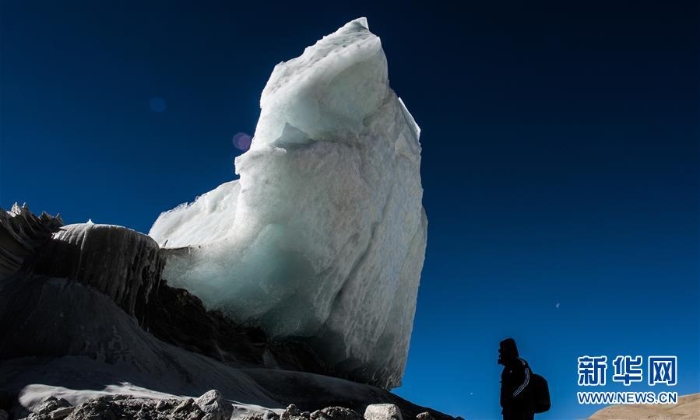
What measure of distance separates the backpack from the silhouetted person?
0.06 meters

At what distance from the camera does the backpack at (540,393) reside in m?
5.94

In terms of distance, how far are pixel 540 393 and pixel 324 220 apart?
6.63 metres

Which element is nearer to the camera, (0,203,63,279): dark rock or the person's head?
the person's head

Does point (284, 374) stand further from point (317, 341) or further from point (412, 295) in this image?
point (412, 295)

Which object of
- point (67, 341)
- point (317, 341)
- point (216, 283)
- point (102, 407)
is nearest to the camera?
point (102, 407)

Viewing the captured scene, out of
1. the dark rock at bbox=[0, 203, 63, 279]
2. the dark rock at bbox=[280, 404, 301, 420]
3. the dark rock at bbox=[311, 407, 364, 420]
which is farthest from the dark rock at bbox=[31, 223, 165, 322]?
the dark rock at bbox=[311, 407, 364, 420]

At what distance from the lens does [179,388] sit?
21.0 feet

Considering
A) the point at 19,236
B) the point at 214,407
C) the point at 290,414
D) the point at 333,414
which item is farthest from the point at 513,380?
the point at 19,236

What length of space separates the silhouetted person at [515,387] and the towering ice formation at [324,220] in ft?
20.5

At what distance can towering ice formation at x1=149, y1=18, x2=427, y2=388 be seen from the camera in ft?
37.6

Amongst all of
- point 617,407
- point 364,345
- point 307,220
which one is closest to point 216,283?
point 307,220

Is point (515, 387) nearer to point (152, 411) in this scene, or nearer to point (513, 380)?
point (513, 380)

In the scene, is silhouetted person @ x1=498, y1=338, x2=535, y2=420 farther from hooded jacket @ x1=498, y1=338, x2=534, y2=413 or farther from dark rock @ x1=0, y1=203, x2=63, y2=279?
dark rock @ x1=0, y1=203, x2=63, y2=279

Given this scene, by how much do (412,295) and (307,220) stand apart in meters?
5.74
